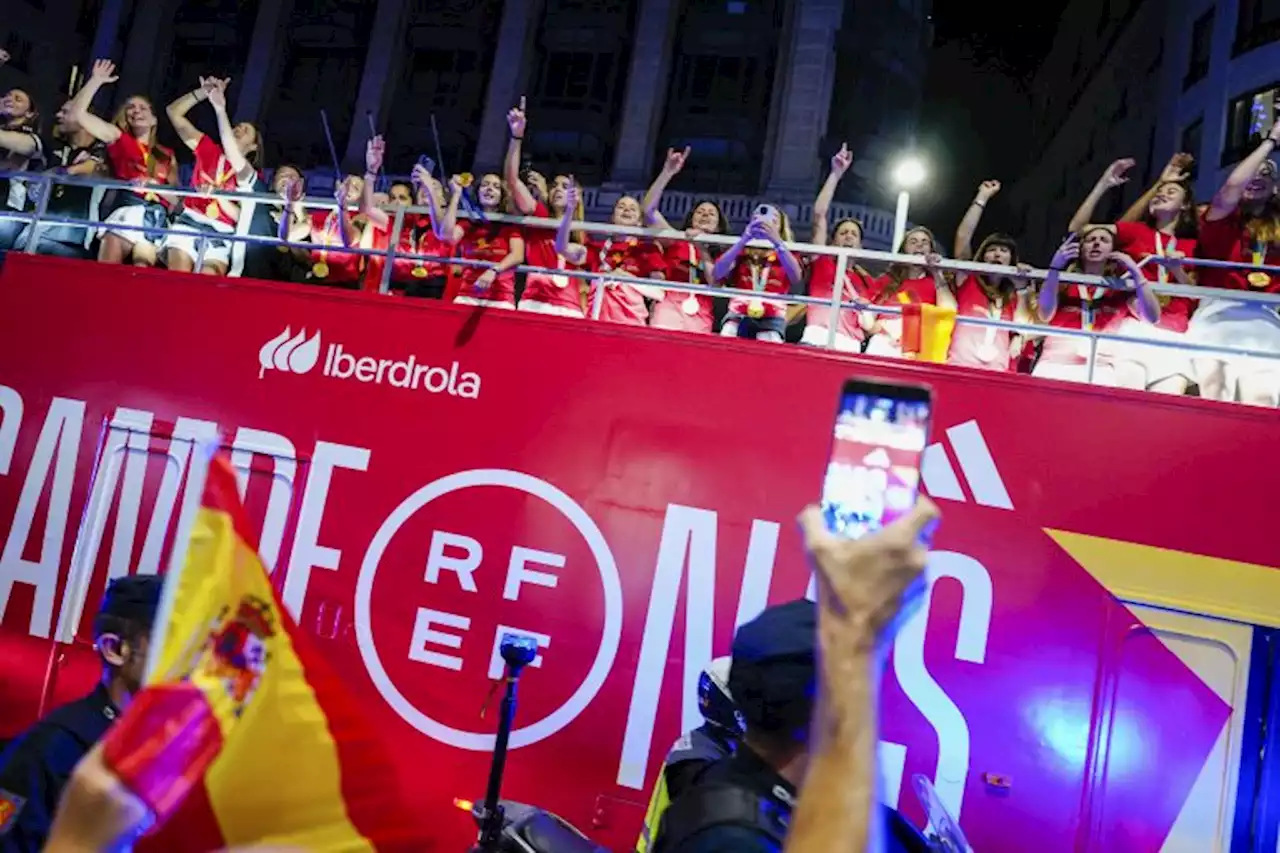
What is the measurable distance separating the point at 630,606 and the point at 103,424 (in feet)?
10.9

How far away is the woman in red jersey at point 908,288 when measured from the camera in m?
6.00

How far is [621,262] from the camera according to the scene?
6523 mm

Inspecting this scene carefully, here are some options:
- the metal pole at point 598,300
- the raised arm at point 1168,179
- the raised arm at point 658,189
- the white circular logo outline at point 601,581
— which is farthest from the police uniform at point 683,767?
the raised arm at point 1168,179

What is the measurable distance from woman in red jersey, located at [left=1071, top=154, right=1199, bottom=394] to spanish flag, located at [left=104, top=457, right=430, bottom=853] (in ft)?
13.8

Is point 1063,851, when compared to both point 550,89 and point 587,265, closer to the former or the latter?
point 587,265

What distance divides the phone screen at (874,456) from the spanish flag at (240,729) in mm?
1362

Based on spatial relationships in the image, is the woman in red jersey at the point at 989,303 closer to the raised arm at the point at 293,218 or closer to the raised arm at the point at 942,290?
the raised arm at the point at 942,290

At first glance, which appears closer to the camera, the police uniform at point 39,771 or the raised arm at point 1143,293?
the police uniform at point 39,771

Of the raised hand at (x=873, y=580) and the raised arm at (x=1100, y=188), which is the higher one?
the raised arm at (x=1100, y=188)

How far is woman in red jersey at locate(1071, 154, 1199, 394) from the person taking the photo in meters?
5.11

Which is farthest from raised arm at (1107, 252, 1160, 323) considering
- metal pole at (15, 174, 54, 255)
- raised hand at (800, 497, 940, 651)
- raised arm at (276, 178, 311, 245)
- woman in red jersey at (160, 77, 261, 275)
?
metal pole at (15, 174, 54, 255)

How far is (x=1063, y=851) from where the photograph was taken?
13.9 feet

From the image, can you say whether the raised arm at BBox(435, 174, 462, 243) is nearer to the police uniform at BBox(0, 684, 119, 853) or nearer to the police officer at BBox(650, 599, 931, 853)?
the police uniform at BBox(0, 684, 119, 853)

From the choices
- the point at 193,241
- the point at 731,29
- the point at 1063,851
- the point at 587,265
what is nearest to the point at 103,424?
the point at 193,241
